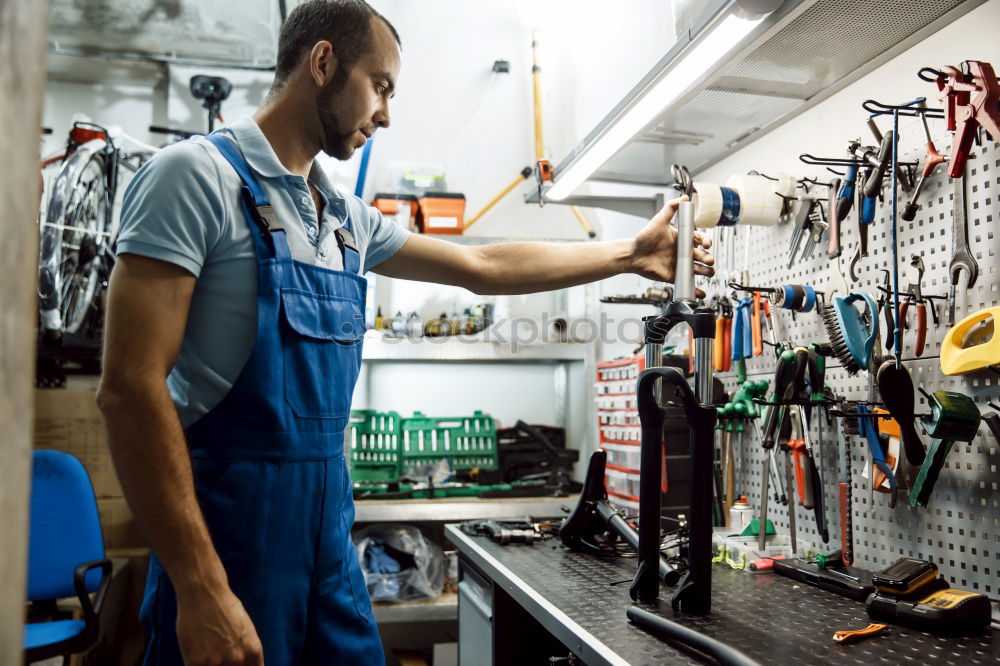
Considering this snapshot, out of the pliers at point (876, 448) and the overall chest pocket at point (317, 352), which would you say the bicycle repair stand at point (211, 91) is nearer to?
the overall chest pocket at point (317, 352)

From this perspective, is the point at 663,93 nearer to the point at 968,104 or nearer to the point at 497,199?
the point at 968,104

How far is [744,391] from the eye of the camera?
65.3 inches

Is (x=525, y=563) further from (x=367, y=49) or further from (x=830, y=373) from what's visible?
(x=367, y=49)

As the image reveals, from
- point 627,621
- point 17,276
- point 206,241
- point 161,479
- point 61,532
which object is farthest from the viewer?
point 61,532

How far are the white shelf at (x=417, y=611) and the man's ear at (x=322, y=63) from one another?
191cm

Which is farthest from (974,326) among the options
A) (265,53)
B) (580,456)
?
(265,53)

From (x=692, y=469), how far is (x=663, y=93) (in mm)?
787

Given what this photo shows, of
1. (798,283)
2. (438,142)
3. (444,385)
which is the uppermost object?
(438,142)

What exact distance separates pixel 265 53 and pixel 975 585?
352cm

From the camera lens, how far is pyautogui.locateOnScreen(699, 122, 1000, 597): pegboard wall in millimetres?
1192

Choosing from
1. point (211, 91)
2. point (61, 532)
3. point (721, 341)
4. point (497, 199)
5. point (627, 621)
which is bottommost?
point (61, 532)

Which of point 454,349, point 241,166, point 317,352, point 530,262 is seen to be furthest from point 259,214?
point 454,349

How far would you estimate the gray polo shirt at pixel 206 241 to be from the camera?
92 cm

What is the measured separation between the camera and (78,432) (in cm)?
295
